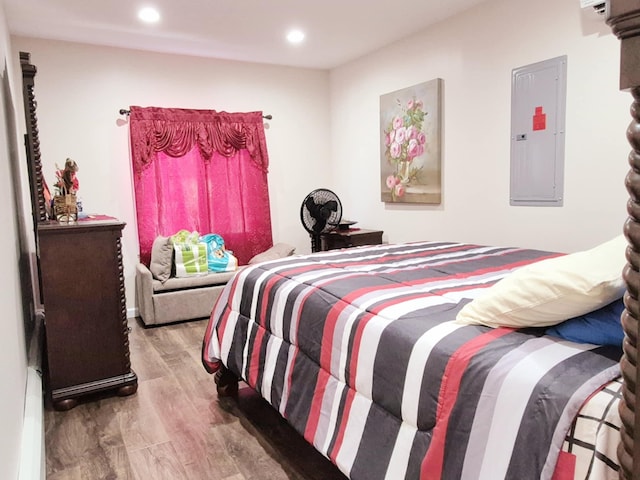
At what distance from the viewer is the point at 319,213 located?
172 inches

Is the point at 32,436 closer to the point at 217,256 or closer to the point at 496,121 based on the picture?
the point at 217,256

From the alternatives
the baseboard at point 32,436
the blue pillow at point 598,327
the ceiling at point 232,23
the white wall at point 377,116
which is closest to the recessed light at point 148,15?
the ceiling at point 232,23

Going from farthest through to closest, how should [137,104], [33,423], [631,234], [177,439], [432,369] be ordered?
[137,104] → [177,439] → [33,423] → [432,369] → [631,234]

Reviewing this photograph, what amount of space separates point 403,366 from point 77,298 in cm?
188

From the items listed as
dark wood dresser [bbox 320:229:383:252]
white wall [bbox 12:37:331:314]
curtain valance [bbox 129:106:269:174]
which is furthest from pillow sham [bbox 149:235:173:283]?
dark wood dresser [bbox 320:229:383:252]

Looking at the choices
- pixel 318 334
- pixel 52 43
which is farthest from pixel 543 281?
pixel 52 43

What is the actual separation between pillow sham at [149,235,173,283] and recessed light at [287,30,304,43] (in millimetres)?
2062

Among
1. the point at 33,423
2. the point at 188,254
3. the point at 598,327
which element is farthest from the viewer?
the point at 188,254

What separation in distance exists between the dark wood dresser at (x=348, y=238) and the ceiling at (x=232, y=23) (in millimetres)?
1734

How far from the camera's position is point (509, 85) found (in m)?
3.28

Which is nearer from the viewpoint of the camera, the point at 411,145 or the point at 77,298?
the point at 77,298

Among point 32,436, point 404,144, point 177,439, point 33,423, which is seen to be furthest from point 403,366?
point 404,144

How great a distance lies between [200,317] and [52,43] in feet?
8.59

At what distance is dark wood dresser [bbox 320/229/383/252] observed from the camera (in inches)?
173
